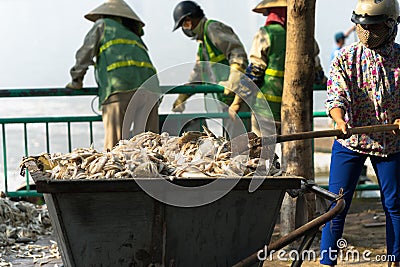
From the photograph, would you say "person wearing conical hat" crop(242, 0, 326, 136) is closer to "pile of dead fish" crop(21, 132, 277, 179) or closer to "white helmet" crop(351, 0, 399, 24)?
"white helmet" crop(351, 0, 399, 24)

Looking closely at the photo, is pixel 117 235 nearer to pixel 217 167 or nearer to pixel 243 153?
pixel 217 167

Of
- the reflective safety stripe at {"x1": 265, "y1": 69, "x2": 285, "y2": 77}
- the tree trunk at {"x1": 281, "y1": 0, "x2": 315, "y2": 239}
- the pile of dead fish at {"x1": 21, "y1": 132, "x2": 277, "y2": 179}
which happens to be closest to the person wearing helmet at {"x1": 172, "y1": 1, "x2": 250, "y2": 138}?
the reflective safety stripe at {"x1": 265, "y1": 69, "x2": 285, "y2": 77}

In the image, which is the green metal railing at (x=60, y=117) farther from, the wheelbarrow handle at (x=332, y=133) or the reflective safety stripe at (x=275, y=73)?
the wheelbarrow handle at (x=332, y=133)

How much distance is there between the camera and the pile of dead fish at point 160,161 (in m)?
2.92

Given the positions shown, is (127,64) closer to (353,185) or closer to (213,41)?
(213,41)

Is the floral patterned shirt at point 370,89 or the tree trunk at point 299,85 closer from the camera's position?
the floral patterned shirt at point 370,89

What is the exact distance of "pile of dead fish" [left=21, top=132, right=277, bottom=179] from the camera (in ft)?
9.57

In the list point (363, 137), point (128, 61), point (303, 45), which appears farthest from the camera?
point (128, 61)

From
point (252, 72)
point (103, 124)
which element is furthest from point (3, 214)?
point (252, 72)

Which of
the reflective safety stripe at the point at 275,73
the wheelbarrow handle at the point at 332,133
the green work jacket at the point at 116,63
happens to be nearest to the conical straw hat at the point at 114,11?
the green work jacket at the point at 116,63

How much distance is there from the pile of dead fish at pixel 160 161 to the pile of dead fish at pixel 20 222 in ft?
8.69

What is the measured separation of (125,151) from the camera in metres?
3.15

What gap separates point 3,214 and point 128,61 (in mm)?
1908

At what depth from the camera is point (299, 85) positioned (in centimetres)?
537
